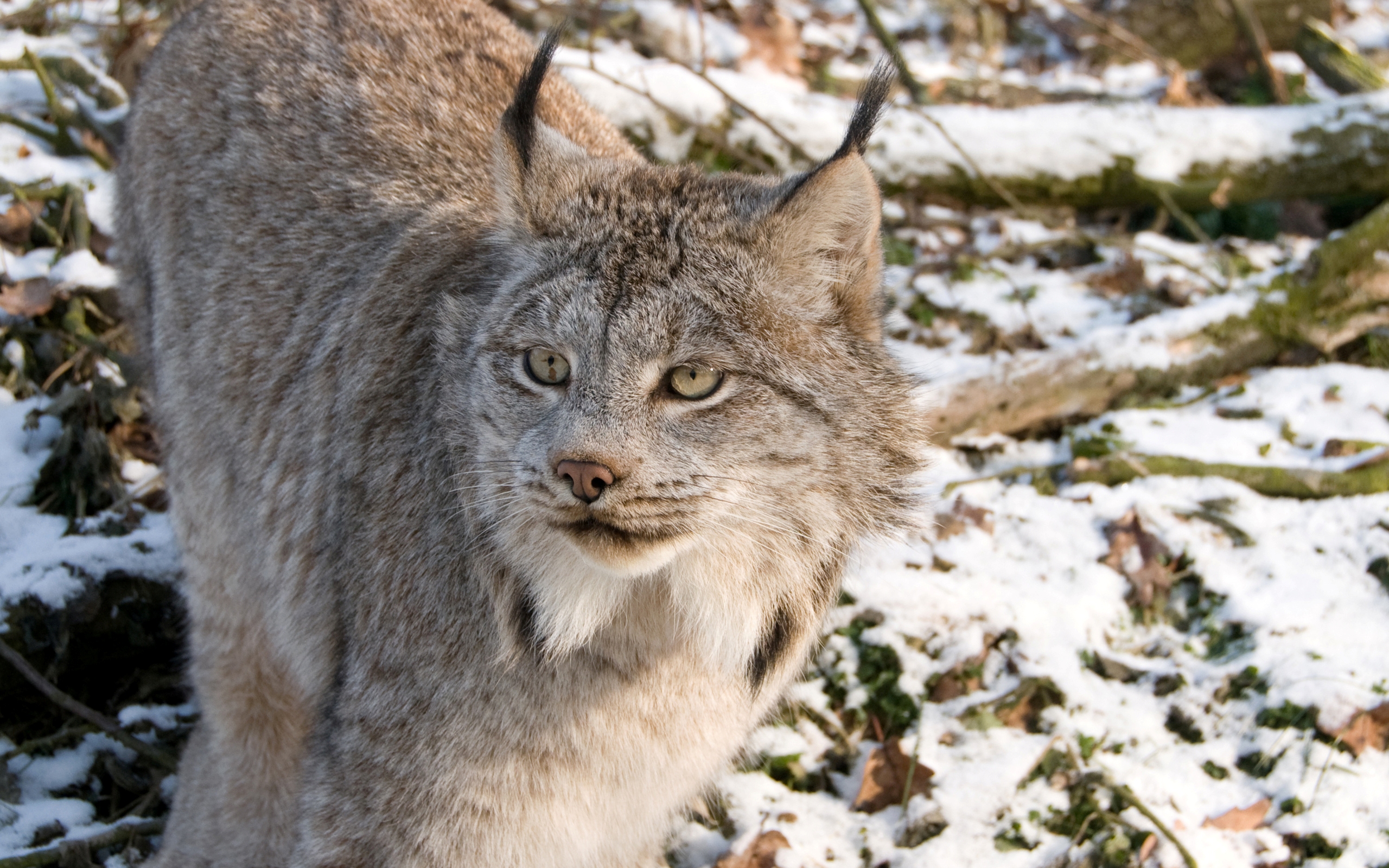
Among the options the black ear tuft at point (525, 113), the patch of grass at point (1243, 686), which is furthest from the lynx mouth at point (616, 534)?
the patch of grass at point (1243, 686)

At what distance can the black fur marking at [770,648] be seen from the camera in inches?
106

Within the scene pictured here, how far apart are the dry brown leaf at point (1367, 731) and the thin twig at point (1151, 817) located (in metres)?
0.70

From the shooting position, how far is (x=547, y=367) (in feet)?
8.05

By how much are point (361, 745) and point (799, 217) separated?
1.62 metres

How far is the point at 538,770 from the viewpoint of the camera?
8.91 feet

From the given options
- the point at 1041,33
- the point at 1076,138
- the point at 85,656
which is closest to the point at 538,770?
the point at 85,656

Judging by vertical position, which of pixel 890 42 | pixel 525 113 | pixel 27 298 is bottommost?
pixel 27 298

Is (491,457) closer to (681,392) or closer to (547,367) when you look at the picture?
(547,367)

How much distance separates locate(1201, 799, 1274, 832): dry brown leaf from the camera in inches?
136

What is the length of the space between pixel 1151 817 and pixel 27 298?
4559mm

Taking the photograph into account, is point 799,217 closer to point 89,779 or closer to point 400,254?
point 400,254

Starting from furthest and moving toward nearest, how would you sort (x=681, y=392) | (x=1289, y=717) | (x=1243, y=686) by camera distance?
(x=1243, y=686) → (x=1289, y=717) → (x=681, y=392)

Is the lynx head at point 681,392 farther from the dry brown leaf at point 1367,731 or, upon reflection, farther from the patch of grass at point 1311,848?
the dry brown leaf at point 1367,731

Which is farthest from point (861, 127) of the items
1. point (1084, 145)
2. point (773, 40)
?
point (773, 40)
